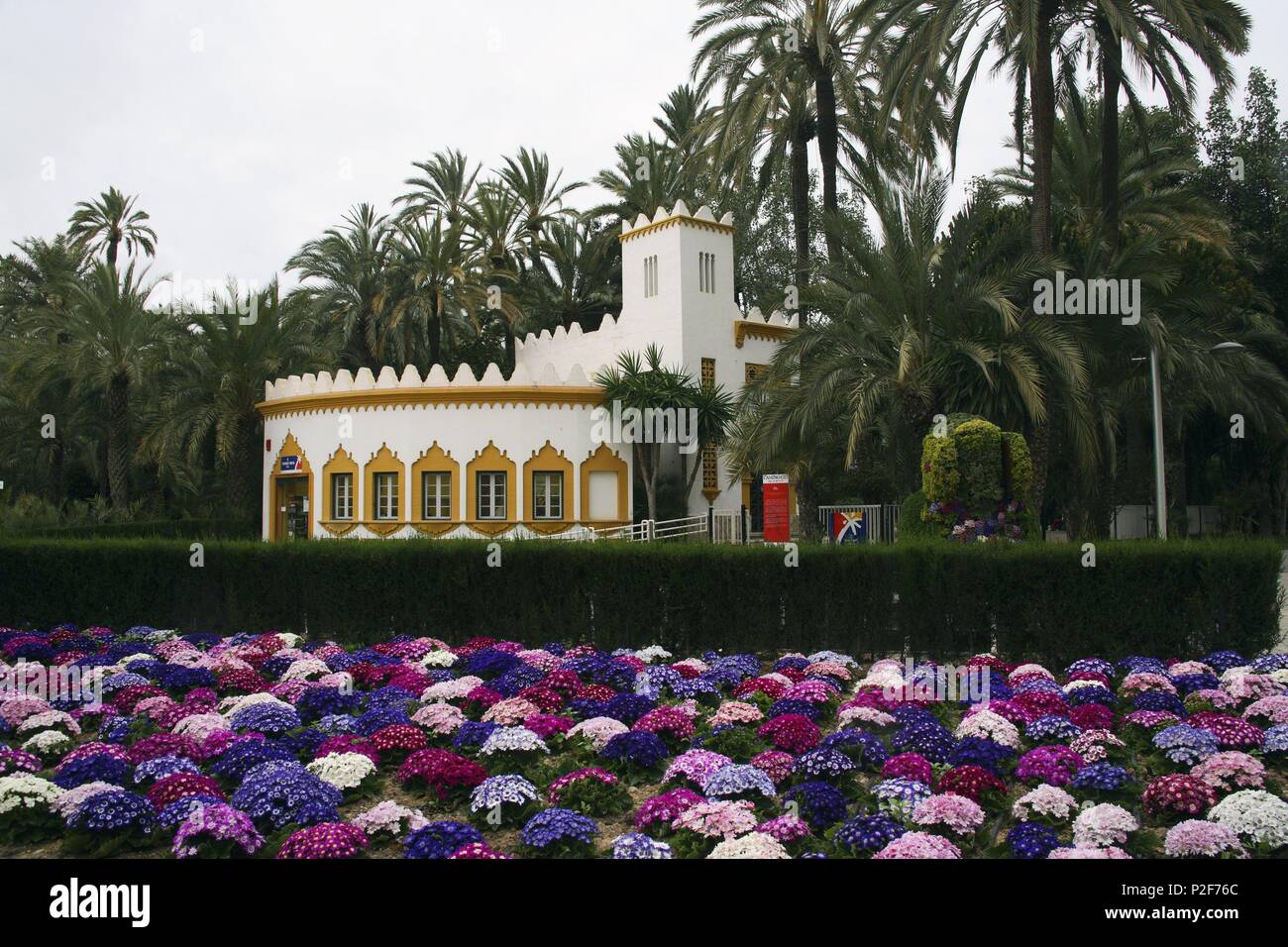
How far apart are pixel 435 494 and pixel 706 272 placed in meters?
10.5

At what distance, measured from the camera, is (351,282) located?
41.2 metres

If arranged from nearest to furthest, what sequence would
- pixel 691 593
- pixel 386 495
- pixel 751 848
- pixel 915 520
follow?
pixel 751 848, pixel 691 593, pixel 915 520, pixel 386 495

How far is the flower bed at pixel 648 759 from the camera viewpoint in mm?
6578

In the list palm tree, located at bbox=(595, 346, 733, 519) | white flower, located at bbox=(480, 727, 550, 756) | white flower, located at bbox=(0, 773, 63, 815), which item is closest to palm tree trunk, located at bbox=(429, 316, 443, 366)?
palm tree, located at bbox=(595, 346, 733, 519)

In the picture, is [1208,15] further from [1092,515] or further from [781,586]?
[781,586]

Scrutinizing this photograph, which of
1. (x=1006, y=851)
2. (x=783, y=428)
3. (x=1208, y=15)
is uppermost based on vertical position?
(x=1208, y=15)

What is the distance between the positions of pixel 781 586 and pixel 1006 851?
6.37 metres

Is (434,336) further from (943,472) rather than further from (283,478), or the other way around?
(943,472)

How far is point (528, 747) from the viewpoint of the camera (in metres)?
8.34

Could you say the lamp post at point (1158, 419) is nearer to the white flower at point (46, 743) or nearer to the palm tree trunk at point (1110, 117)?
the palm tree trunk at point (1110, 117)

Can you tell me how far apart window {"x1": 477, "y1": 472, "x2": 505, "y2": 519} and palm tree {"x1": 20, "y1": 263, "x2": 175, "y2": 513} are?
435 inches

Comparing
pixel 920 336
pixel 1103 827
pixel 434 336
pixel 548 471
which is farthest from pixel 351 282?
pixel 1103 827

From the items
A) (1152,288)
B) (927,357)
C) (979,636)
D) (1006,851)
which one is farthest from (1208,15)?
(1006,851)

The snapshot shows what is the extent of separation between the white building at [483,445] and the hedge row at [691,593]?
1321 centimetres
